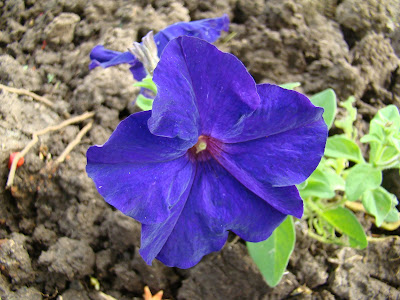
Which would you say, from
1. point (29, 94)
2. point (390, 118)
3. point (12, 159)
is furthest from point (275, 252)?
point (29, 94)

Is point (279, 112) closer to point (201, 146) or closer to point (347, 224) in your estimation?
point (201, 146)

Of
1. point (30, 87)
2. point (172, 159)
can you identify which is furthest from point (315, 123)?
point (30, 87)

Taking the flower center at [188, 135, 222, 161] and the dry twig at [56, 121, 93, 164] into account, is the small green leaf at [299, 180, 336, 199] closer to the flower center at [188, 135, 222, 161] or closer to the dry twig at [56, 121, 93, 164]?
the flower center at [188, 135, 222, 161]

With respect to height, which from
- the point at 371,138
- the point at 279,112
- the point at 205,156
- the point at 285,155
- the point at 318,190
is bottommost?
the point at 318,190

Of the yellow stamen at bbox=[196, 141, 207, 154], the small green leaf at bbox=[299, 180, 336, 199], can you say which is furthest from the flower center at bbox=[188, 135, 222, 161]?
the small green leaf at bbox=[299, 180, 336, 199]

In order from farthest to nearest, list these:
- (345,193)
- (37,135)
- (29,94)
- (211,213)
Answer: (29,94) → (37,135) → (345,193) → (211,213)

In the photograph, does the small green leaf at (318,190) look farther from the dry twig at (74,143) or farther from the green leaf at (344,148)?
the dry twig at (74,143)
